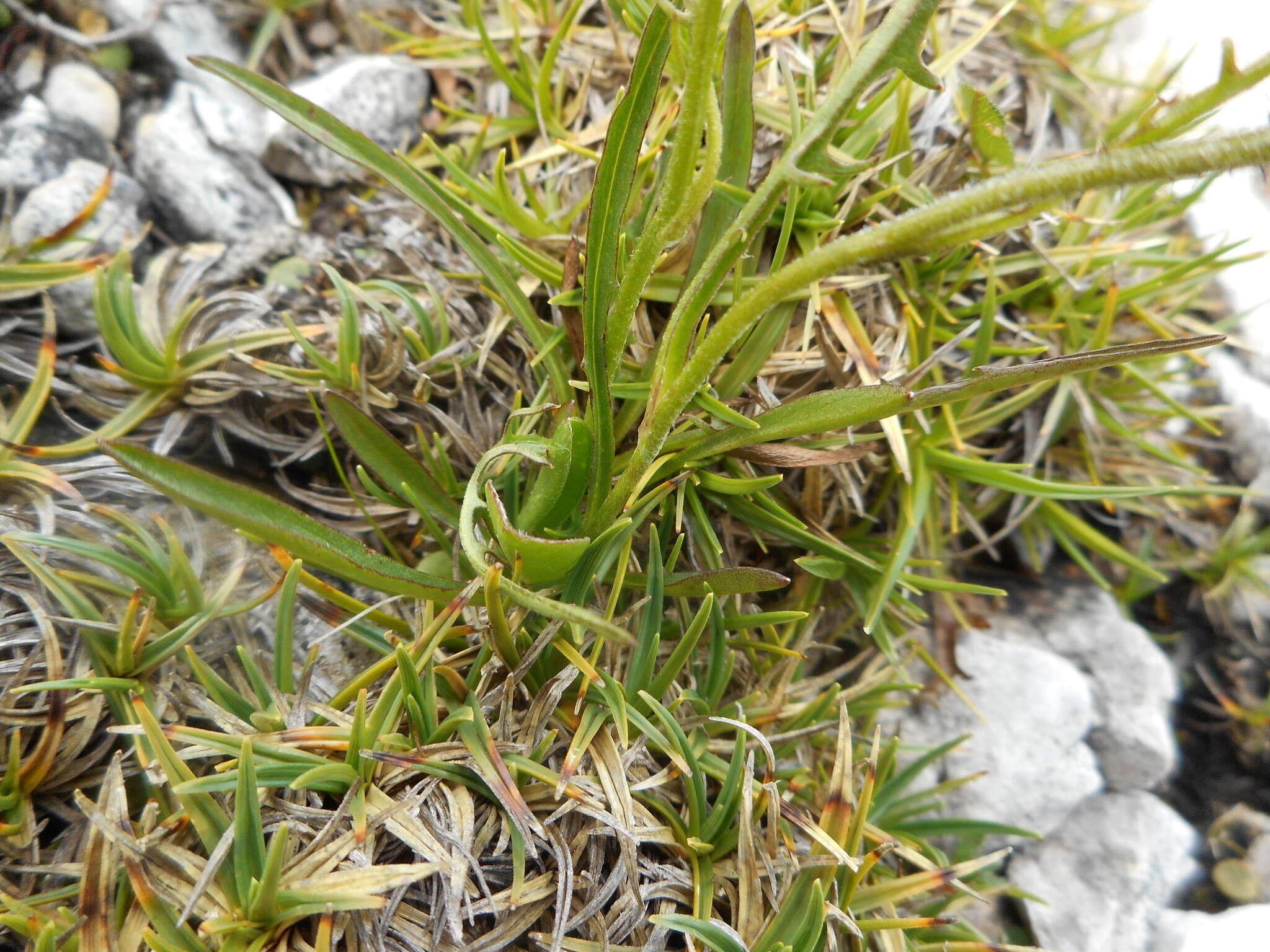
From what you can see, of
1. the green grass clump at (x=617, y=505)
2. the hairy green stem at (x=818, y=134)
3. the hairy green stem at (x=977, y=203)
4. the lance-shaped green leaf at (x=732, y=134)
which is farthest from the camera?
the lance-shaped green leaf at (x=732, y=134)

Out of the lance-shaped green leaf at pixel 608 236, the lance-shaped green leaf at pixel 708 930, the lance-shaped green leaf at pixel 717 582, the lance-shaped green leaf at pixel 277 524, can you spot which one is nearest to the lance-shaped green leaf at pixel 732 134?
the lance-shaped green leaf at pixel 608 236

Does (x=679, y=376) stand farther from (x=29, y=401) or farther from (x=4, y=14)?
(x=4, y=14)

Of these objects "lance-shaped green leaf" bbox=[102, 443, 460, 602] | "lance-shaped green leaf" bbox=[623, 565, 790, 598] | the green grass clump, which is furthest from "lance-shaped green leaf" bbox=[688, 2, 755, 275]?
"lance-shaped green leaf" bbox=[102, 443, 460, 602]

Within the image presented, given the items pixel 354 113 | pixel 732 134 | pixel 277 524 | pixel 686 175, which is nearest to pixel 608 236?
pixel 686 175

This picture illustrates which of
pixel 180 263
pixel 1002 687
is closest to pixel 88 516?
pixel 180 263

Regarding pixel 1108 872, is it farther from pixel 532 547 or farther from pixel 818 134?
pixel 818 134

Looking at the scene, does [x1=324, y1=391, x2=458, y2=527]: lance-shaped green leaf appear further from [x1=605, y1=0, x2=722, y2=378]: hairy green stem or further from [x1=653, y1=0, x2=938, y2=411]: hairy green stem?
[x1=653, y1=0, x2=938, y2=411]: hairy green stem

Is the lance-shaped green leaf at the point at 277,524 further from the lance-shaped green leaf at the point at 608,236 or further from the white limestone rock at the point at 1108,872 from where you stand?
the white limestone rock at the point at 1108,872

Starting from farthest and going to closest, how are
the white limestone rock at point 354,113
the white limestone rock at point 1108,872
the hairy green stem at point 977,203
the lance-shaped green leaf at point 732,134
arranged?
the white limestone rock at point 354,113 < the white limestone rock at point 1108,872 < the lance-shaped green leaf at point 732,134 < the hairy green stem at point 977,203
